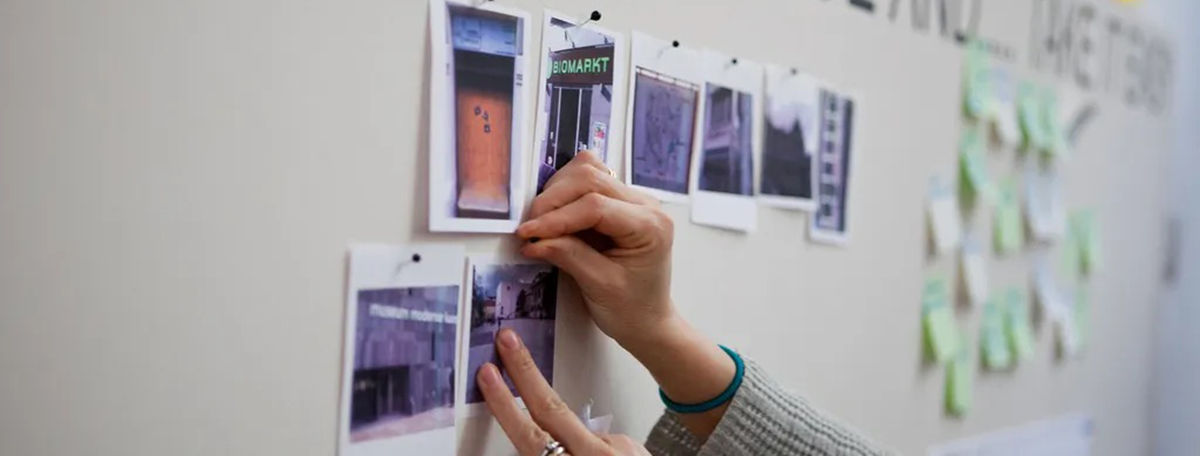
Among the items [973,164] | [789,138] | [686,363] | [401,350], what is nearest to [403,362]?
[401,350]

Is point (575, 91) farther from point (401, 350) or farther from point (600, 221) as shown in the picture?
point (401, 350)

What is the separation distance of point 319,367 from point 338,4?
0.24 meters

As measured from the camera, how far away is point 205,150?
0.58 m

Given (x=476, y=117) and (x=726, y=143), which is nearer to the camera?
(x=476, y=117)

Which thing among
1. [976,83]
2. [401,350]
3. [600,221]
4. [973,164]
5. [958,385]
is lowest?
[958,385]

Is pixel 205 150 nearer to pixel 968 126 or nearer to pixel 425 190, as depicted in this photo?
pixel 425 190

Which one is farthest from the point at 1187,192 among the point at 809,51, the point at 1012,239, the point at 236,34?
the point at 236,34

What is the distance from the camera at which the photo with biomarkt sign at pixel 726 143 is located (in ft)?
3.03

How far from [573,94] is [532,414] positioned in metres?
0.26

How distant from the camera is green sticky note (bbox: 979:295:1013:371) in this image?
142cm

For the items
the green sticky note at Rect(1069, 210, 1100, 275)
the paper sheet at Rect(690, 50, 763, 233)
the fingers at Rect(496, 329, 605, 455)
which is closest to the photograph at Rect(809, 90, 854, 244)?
the paper sheet at Rect(690, 50, 763, 233)

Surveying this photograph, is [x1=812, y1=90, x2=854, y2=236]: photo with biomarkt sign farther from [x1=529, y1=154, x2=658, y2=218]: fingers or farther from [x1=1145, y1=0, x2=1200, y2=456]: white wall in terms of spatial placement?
[x1=1145, y1=0, x2=1200, y2=456]: white wall

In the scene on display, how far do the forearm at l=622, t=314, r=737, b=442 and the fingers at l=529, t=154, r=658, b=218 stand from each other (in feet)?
0.39

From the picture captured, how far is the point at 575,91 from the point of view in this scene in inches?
31.5
